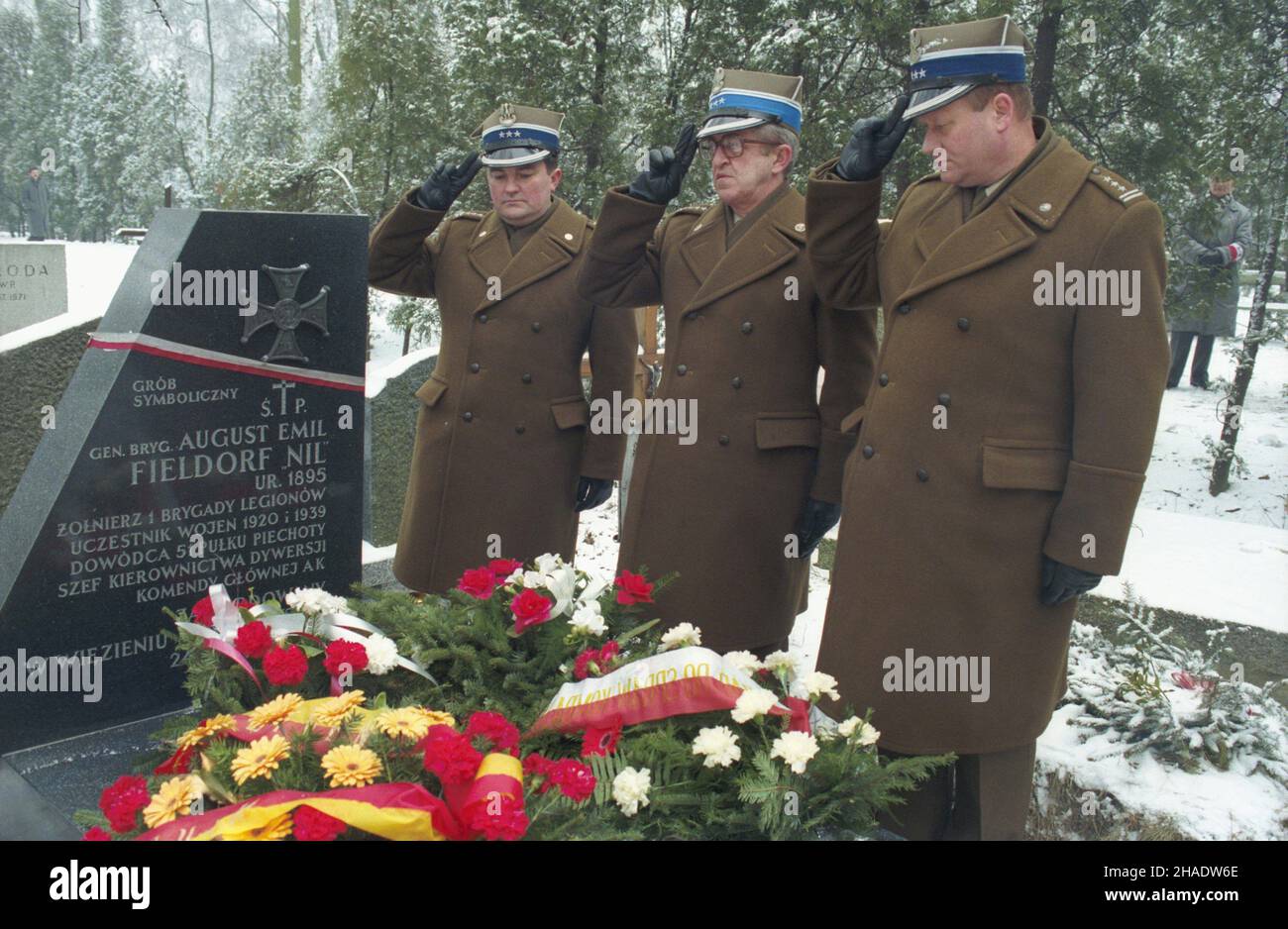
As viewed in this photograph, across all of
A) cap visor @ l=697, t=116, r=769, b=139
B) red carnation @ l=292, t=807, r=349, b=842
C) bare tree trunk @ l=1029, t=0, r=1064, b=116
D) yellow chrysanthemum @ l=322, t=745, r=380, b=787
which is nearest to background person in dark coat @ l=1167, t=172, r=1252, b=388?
bare tree trunk @ l=1029, t=0, r=1064, b=116

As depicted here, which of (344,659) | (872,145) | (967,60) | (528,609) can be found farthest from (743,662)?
(967,60)

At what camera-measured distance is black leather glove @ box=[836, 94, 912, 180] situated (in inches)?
106

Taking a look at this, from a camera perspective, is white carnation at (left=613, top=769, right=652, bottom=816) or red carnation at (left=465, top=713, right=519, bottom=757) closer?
white carnation at (left=613, top=769, right=652, bottom=816)

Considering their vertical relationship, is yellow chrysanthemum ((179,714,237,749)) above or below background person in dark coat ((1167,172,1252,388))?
below

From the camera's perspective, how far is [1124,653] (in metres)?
4.12

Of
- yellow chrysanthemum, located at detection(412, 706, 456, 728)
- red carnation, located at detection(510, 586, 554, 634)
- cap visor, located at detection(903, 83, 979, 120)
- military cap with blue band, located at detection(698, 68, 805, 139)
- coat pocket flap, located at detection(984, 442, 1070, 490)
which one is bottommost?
yellow chrysanthemum, located at detection(412, 706, 456, 728)

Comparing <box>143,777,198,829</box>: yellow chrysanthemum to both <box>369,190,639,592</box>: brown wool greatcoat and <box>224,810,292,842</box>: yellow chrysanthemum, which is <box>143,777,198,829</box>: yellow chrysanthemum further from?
<box>369,190,639,592</box>: brown wool greatcoat

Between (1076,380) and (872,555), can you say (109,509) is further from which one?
(1076,380)

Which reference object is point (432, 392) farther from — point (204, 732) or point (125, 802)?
point (125, 802)

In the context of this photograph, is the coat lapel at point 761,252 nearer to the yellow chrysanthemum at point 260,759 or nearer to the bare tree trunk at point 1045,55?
the yellow chrysanthemum at point 260,759

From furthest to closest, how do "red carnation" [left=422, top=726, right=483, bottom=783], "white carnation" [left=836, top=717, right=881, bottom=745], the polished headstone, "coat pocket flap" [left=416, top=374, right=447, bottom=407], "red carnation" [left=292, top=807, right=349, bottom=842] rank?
the polished headstone → "coat pocket flap" [left=416, top=374, right=447, bottom=407] → "white carnation" [left=836, top=717, right=881, bottom=745] → "red carnation" [left=422, top=726, right=483, bottom=783] → "red carnation" [left=292, top=807, right=349, bottom=842]

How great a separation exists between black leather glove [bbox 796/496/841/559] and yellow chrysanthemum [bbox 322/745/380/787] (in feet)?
5.85

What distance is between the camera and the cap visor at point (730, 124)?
315 cm
